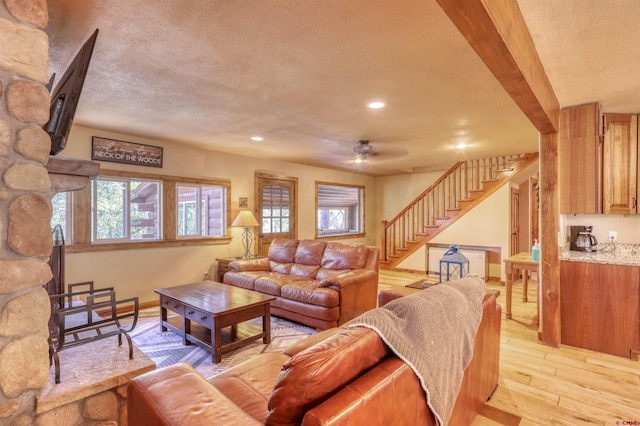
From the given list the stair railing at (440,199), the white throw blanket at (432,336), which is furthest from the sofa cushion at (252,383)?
the stair railing at (440,199)

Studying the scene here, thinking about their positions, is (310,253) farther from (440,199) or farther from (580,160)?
(440,199)

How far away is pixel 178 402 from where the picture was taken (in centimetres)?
115

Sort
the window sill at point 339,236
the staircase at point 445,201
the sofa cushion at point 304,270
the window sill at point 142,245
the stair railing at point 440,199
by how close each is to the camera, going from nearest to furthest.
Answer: the window sill at point 142,245
the sofa cushion at point 304,270
the staircase at point 445,201
the stair railing at point 440,199
the window sill at point 339,236

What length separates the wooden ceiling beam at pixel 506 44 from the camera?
1.23 m

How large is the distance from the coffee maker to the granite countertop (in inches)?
3.0

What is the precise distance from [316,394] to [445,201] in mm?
6367

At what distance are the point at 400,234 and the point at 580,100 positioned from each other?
180 inches

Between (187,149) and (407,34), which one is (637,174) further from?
(187,149)

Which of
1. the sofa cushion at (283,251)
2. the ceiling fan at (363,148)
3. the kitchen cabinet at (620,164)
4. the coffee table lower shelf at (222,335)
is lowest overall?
the coffee table lower shelf at (222,335)

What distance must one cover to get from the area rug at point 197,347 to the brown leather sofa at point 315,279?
0.62 ft

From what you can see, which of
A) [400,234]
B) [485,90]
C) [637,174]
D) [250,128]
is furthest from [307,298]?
[400,234]

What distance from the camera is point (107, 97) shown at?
9.44 ft

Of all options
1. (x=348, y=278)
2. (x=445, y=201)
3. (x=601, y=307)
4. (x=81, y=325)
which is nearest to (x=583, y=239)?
(x=601, y=307)

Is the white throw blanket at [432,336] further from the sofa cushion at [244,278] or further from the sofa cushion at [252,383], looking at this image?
the sofa cushion at [244,278]
